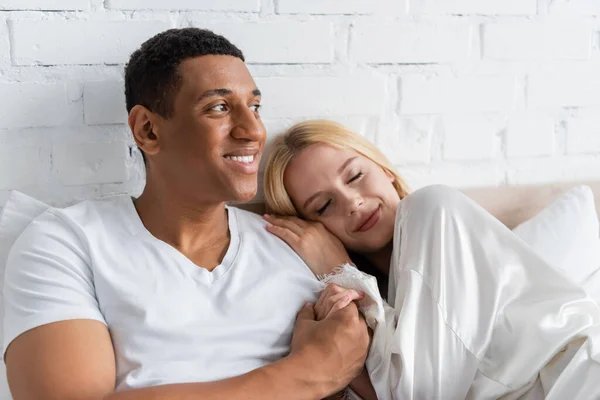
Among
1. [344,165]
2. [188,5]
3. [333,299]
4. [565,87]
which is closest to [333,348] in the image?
[333,299]

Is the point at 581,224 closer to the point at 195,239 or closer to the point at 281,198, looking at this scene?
the point at 281,198

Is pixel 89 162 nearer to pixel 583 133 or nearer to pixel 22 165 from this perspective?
pixel 22 165

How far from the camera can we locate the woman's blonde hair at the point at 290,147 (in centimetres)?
156

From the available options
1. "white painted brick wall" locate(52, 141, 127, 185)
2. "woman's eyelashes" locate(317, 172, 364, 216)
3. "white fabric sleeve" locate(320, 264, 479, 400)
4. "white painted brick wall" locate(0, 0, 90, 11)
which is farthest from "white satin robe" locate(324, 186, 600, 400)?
"white painted brick wall" locate(0, 0, 90, 11)

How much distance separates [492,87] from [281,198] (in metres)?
0.64

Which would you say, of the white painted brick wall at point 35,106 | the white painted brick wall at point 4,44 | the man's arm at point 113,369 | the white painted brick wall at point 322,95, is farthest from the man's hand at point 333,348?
the white painted brick wall at point 4,44

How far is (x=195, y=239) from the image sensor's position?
1.39m

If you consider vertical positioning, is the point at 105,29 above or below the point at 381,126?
above

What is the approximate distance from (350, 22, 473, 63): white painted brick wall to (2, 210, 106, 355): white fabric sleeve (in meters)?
0.79

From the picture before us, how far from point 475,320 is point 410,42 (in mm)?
747

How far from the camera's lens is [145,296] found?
125 cm

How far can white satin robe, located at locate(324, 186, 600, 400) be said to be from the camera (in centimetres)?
122

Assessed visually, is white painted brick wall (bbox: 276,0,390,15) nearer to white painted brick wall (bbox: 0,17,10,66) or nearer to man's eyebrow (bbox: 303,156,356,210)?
man's eyebrow (bbox: 303,156,356,210)

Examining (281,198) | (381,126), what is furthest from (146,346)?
(381,126)
